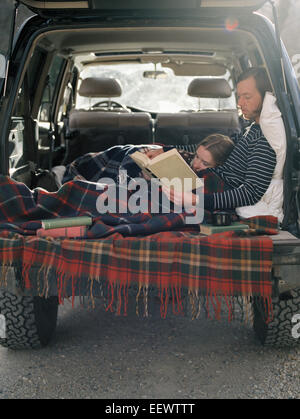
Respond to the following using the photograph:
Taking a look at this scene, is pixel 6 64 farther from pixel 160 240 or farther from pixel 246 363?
pixel 246 363

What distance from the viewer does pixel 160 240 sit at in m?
2.21

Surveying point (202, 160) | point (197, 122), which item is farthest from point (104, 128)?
point (202, 160)

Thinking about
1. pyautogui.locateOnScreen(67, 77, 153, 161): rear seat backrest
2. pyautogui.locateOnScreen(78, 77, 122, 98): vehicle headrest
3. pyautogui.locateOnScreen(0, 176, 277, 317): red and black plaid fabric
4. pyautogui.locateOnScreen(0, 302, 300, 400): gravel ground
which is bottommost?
pyautogui.locateOnScreen(0, 302, 300, 400): gravel ground

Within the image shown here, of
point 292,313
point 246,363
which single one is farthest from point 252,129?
point 246,363

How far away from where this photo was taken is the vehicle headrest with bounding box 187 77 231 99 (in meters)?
4.92

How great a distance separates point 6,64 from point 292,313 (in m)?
1.83

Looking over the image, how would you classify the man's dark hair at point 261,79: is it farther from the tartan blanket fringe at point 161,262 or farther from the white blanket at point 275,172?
the tartan blanket fringe at point 161,262

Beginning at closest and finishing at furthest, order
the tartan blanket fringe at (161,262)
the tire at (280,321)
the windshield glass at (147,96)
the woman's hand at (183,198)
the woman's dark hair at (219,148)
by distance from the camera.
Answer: the tartan blanket fringe at (161,262)
the tire at (280,321)
the woman's hand at (183,198)
the woman's dark hair at (219,148)
the windshield glass at (147,96)

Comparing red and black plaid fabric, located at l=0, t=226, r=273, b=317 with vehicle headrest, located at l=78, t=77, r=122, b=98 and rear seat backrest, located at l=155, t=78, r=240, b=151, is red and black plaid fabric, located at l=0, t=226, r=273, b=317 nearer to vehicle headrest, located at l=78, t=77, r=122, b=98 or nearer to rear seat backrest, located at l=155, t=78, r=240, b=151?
rear seat backrest, located at l=155, t=78, r=240, b=151

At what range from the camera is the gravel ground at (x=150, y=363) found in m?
2.40

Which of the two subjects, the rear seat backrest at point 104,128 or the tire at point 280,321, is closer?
the tire at point 280,321

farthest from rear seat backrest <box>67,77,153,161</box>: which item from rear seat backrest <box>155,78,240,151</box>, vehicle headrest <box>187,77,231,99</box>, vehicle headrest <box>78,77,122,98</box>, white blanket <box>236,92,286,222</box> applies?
white blanket <box>236,92,286,222</box>

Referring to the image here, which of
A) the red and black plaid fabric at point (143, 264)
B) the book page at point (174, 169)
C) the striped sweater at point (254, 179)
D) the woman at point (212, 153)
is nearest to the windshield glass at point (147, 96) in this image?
the woman at point (212, 153)

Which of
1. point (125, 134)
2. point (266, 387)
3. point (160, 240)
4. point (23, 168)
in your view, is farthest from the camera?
point (125, 134)
